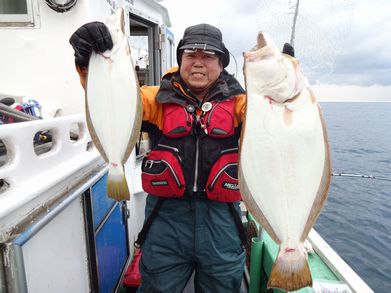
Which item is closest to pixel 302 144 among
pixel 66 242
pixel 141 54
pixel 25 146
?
pixel 25 146

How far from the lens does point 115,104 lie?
1.61 metres

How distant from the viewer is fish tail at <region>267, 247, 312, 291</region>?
4.96 ft

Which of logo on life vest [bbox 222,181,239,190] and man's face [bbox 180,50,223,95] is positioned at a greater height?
man's face [bbox 180,50,223,95]

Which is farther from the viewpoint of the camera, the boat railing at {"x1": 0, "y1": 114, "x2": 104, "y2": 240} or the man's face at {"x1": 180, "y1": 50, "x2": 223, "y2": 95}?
the man's face at {"x1": 180, "y1": 50, "x2": 223, "y2": 95}

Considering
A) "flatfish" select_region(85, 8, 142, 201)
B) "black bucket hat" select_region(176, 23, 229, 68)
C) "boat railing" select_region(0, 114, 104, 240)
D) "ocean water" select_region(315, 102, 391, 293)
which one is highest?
"black bucket hat" select_region(176, 23, 229, 68)

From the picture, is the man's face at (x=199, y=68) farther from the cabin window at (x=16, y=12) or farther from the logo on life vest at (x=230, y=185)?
the cabin window at (x=16, y=12)

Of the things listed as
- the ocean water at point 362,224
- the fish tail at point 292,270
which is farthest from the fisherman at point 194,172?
the ocean water at point 362,224

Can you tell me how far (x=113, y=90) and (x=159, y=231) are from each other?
1092mm

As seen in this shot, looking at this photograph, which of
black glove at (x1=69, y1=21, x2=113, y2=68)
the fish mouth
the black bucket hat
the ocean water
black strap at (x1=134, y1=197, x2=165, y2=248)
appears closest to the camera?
the fish mouth

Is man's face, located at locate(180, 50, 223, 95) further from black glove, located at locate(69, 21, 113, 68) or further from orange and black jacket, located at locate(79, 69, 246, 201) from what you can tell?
black glove, located at locate(69, 21, 113, 68)

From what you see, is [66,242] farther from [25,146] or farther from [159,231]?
[25,146]

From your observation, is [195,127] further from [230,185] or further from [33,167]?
[33,167]

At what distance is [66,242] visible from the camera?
2.19m

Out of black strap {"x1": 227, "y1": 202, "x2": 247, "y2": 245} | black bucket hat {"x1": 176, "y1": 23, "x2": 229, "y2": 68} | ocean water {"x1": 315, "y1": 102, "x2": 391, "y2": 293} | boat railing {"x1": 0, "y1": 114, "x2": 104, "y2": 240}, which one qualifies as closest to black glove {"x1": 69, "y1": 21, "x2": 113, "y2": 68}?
boat railing {"x1": 0, "y1": 114, "x2": 104, "y2": 240}
